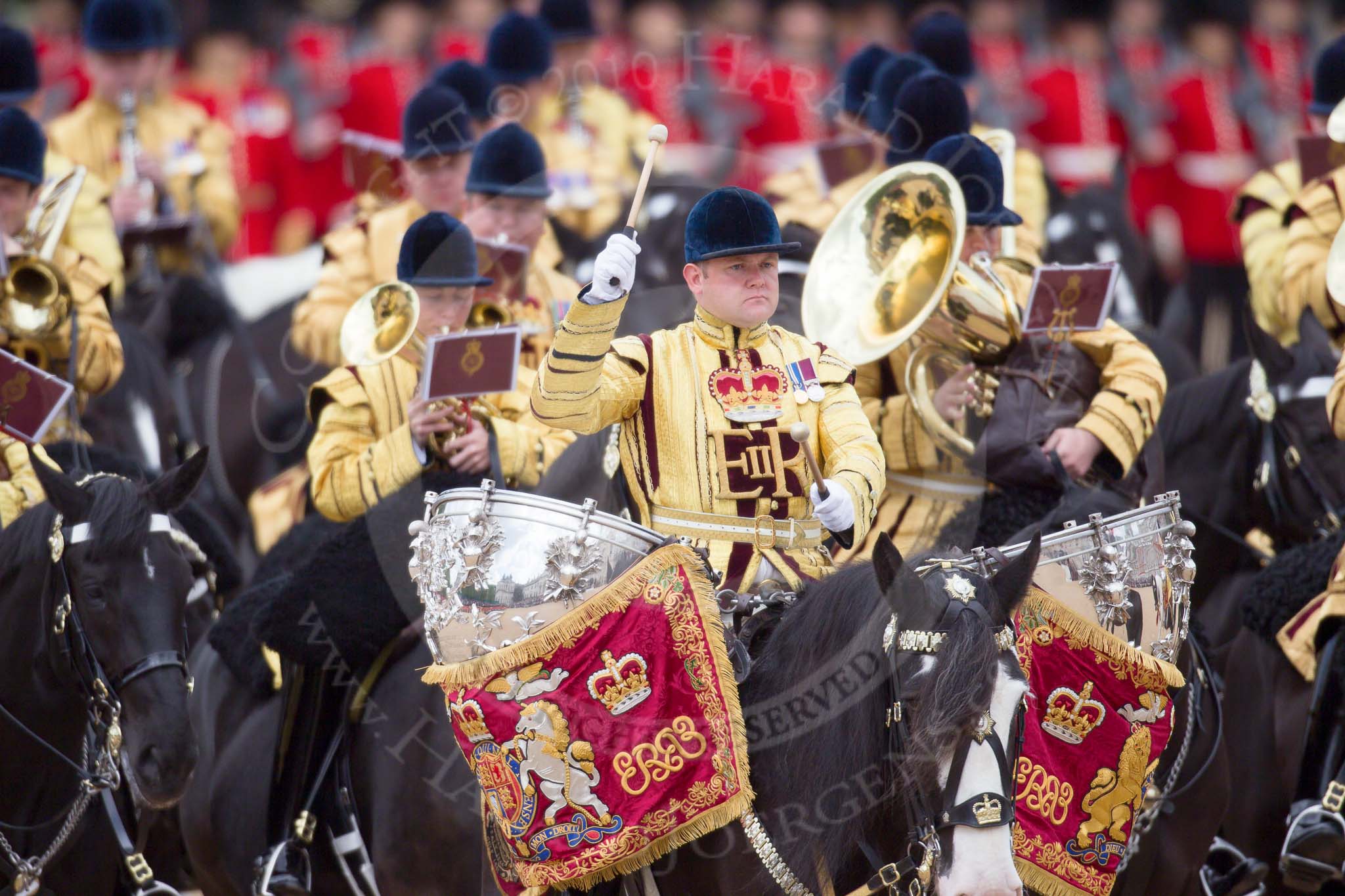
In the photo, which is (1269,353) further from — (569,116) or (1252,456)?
(569,116)

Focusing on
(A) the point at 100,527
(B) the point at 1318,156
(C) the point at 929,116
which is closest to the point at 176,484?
(A) the point at 100,527

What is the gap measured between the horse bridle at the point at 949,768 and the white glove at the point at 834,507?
Result: 0.44m

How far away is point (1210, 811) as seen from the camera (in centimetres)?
619

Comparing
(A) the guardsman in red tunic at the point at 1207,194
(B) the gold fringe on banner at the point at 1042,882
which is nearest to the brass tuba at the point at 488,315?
(B) the gold fringe on banner at the point at 1042,882

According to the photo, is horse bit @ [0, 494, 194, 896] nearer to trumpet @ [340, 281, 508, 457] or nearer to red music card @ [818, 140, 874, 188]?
trumpet @ [340, 281, 508, 457]

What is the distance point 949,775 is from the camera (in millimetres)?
4211

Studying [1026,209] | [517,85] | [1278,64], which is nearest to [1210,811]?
[1026,209]

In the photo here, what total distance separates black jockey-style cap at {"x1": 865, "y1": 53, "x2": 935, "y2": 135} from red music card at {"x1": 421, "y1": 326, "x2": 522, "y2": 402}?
2.24 m

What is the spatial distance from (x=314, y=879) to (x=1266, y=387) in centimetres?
335

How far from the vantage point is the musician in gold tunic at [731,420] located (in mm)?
5086

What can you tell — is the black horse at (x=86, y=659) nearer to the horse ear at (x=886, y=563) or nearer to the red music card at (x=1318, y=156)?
the horse ear at (x=886, y=563)

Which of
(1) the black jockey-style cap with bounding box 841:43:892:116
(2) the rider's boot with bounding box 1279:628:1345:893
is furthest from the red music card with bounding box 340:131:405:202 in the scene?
(2) the rider's boot with bounding box 1279:628:1345:893

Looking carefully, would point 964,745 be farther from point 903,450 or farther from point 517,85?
point 517,85

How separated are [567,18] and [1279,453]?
5723 millimetres
